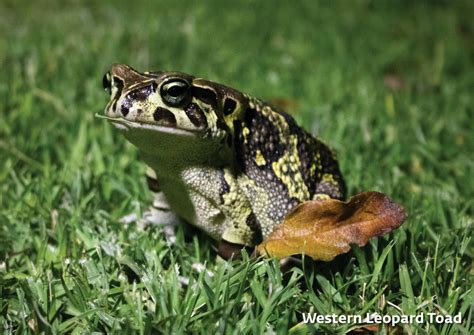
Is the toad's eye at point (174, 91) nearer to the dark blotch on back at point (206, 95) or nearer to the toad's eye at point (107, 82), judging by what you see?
the dark blotch on back at point (206, 95)

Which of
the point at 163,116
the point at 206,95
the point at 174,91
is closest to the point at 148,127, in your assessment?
the point at 163,116

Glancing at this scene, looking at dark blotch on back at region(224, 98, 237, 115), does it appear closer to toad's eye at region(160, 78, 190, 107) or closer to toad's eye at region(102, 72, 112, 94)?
toad's eye at region(160, 78, 190, 107)

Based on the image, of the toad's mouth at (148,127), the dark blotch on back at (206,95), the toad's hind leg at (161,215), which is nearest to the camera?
the toad's mouth at (148,127)

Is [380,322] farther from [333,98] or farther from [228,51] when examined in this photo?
[228,51]

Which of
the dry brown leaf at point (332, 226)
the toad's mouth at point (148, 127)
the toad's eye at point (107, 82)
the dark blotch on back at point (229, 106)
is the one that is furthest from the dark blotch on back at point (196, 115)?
the dry brown leaf at point (332, 226)

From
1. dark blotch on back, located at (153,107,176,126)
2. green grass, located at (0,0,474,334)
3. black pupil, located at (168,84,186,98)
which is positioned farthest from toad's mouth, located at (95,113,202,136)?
green grass, located at (0,0,474,334)

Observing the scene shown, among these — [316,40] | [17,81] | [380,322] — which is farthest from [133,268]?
[316,40]

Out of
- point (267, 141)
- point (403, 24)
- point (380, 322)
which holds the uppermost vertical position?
point (403, 24)
